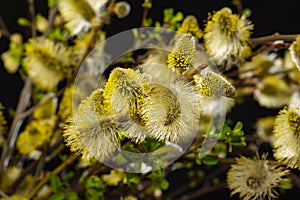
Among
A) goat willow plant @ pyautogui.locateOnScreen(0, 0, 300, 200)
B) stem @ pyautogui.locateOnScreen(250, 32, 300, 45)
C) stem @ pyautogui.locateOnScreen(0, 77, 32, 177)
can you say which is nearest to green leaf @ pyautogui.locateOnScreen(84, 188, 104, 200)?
goat willow plant @ pyautogui.locateOnScreen(0, 0, 300, 200)

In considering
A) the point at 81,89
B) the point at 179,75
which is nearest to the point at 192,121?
the point at 179,75

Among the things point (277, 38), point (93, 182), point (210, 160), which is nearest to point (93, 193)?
point (93, 182)

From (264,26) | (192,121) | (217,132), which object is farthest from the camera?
(264,26)

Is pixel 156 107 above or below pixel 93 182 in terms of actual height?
above

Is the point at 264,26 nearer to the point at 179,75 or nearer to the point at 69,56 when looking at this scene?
the point at 69,56

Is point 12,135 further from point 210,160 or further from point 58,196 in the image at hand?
point 210,160

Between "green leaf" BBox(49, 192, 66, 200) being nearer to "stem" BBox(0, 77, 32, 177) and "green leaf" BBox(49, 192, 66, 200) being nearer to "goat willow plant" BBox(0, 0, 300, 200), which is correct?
"goat willow plant" BBox(0, 0, 300, 200)

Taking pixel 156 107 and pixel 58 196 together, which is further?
pixel 58 196

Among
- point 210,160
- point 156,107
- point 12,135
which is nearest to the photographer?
point 156,107
